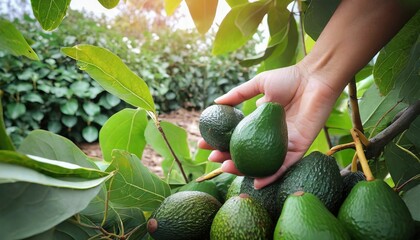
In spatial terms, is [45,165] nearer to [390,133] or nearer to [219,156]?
[219,156]

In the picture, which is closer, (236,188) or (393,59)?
(236,188)

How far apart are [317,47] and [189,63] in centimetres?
635

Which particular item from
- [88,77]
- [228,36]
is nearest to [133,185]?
[228,36]

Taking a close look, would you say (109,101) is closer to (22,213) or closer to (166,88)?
(166,88)

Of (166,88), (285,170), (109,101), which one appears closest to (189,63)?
(166,88)

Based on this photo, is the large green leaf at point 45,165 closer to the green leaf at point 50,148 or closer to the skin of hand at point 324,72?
the green leaf at point 50,148

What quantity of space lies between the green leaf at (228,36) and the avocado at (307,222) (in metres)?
0.72

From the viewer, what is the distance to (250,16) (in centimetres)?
113

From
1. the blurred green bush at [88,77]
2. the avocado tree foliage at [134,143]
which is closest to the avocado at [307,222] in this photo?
the avocado tree foliage at [134,143]

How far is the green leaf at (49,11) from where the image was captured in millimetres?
724

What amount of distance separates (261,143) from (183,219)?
18 centimetres

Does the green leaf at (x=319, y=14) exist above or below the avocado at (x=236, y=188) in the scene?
above

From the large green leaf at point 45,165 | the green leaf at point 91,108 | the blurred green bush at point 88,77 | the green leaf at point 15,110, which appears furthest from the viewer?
the green leaf at point 91,108

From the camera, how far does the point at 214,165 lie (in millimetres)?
1096
